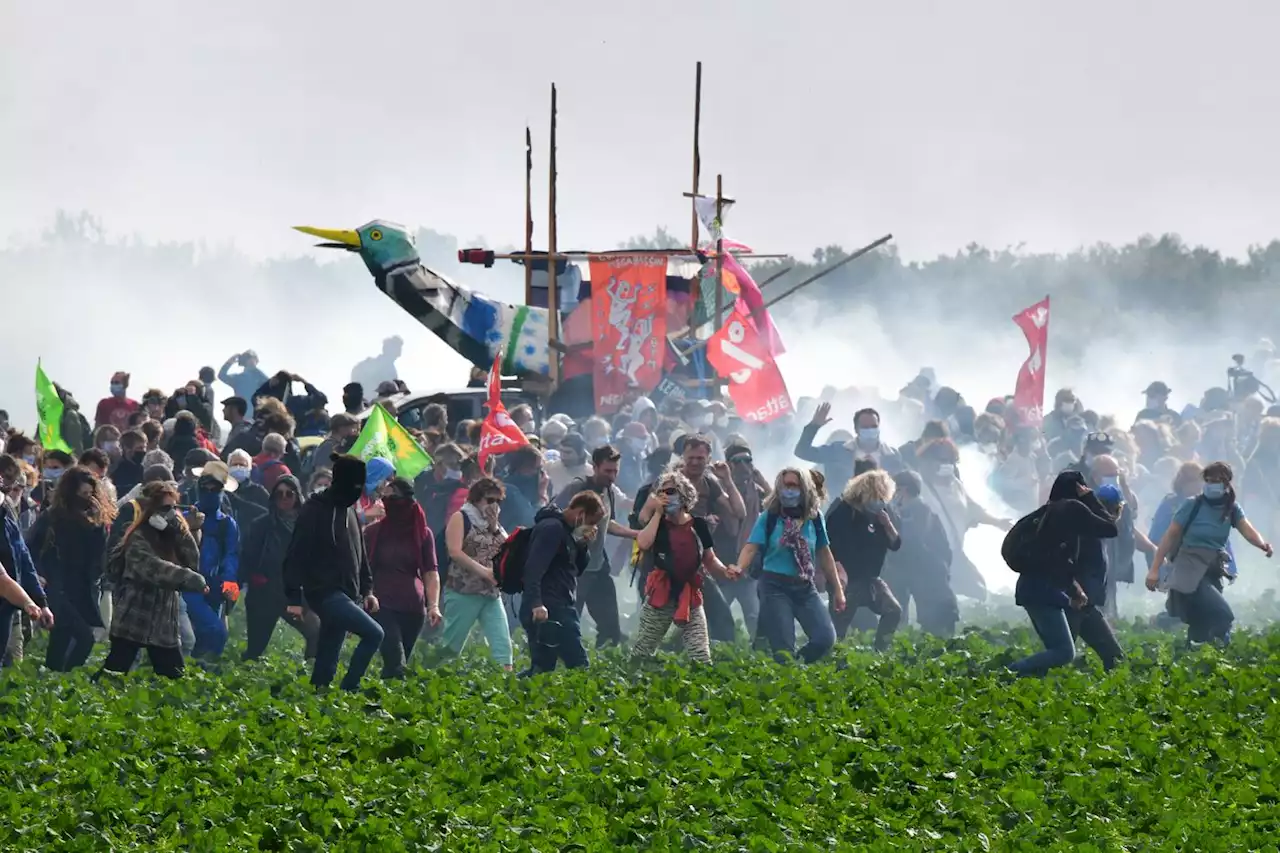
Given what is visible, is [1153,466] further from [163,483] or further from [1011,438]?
[163,483]

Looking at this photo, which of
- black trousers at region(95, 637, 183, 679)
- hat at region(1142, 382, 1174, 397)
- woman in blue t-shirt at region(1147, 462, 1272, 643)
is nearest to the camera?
black trousers at region(95, 637, 183, 679)

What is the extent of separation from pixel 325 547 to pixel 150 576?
102 cm

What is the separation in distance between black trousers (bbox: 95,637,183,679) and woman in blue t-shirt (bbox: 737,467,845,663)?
3951 millimetres

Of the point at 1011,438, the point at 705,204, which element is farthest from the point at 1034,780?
the point at 705,204

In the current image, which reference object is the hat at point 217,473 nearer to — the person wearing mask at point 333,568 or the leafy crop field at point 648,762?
the leafy crop field at point 648,762

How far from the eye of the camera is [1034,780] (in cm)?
1173

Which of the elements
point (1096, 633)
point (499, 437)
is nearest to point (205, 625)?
point (499, 437)

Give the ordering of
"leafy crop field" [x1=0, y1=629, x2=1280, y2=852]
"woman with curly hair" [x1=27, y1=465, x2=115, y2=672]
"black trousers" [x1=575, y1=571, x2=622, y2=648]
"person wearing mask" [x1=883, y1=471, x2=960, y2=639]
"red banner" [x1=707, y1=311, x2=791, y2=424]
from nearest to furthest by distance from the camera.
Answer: "leafy crop field" [x1=0, y1=629, x2=1280, y2=852] < "woman with curly hair" [x1=27, y1=465, x2=115, y2=672] < "black trousers" [x1=575, y1=571, x2=622, y2=648] < "person wearing mask" [x1=883, y1=471, x2=960, y2=639] < "red banner" [x1=707, y1=311, x2=791, y2=424]

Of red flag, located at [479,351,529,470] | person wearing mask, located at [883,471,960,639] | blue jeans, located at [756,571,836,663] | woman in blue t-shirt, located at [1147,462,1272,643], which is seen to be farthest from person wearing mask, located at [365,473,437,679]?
person wearing mask, located at [883,471,960,639]

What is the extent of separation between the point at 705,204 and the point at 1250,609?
1317 centimetres

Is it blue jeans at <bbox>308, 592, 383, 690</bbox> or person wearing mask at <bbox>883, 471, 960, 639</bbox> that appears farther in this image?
person wearing mask at <bbox>883, 471, 960, 639</bbox>

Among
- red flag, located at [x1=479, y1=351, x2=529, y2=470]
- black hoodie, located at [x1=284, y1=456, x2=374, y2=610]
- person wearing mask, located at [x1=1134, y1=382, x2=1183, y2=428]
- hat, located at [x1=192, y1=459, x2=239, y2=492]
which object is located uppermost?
person wearing mask, located at [x1=1134, y1=382, x2=1183, y2=428]

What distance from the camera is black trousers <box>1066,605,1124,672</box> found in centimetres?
1576

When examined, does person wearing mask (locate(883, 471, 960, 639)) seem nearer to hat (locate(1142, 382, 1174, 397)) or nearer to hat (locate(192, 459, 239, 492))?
hat (locate(192, 459, 239, 492))
